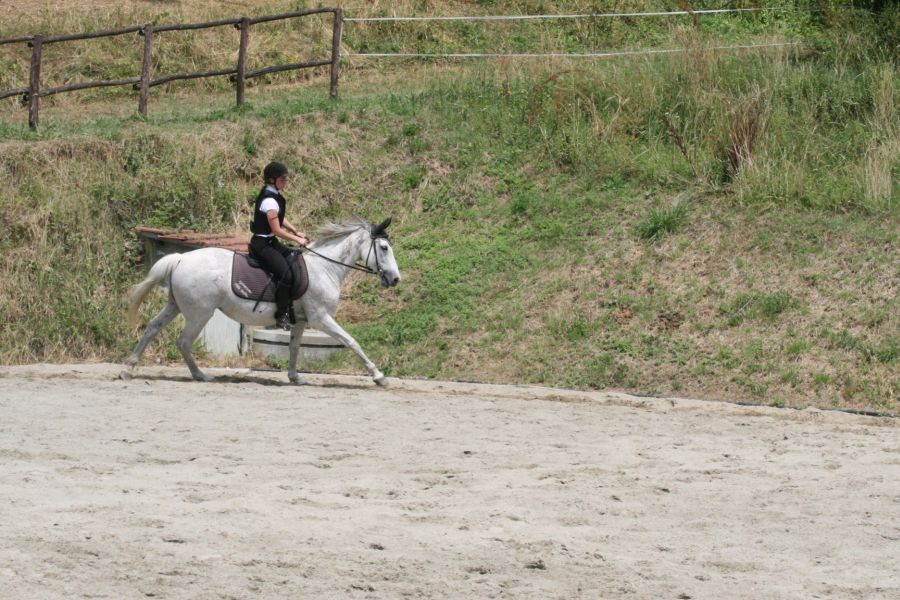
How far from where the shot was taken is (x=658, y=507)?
28.7 ft

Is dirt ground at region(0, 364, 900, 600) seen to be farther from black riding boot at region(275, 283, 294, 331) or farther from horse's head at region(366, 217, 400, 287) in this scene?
horse's head at region(366, 217, 400, 287)

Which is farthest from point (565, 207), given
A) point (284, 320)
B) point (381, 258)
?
point (284, 320)

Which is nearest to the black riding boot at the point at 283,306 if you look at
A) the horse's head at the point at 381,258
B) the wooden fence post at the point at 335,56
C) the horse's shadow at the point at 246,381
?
the horse's shadow at the point at 246,381

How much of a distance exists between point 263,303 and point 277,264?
0.44 m

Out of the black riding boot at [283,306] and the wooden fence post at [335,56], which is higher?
the wooden fence post at [335,56]

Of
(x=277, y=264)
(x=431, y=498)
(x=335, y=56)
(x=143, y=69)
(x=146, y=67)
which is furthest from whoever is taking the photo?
(x=335, y=56)

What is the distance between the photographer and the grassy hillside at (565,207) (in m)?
14.6

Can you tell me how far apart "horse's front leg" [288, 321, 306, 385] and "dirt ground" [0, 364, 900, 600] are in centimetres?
86

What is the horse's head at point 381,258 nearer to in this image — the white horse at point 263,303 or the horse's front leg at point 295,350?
the white horse at point 263,303

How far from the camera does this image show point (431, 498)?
8.83 m

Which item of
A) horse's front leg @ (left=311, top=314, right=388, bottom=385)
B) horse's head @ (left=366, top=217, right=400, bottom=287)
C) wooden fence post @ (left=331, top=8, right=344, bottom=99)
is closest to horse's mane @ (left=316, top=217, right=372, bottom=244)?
horse's head @ (left=366, top=217, right=400, bottom=287)

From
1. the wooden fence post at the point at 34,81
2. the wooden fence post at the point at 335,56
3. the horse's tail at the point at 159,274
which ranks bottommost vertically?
the horse's tail at the point at 159,274

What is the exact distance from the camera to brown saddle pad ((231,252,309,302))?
43.7 ft

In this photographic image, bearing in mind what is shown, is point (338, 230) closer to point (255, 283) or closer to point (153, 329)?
point (255, 283)
